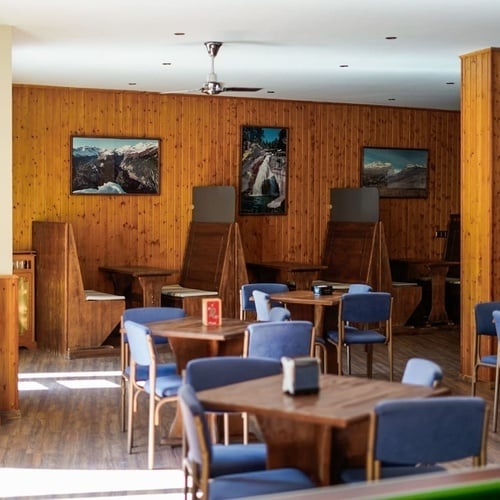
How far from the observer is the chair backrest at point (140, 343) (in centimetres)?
533

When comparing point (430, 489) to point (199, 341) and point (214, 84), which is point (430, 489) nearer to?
point (199, 341)

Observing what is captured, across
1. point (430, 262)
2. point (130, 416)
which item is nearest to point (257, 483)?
point (130, 416)

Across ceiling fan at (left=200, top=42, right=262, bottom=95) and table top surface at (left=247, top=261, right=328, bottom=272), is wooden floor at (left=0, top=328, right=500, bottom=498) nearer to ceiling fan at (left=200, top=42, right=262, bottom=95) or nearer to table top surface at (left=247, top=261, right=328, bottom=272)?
table top surface at (left=247, top=261, right=328, bottom=272)

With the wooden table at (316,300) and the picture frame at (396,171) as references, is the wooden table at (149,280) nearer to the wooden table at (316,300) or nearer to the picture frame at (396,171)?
the wooden table at (316,300)

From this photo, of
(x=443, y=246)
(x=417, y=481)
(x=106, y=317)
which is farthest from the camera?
(x=443, y=246)

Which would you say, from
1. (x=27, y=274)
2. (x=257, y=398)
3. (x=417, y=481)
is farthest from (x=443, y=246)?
(x=417, y=481)

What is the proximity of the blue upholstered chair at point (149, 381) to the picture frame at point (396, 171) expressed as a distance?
24.1 ft

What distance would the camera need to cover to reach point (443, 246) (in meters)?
13.0

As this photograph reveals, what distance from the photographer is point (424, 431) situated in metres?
3.11

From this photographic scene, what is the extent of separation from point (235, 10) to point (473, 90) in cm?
260

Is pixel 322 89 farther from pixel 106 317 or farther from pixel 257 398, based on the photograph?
pixel 257 398

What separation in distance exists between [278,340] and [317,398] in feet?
6.20

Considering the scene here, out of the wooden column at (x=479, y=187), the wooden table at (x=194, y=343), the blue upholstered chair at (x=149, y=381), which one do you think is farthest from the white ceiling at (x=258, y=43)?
the blue upholstered chair at (x=149, y=381)

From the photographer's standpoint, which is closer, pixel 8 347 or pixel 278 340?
pixel 278 340
